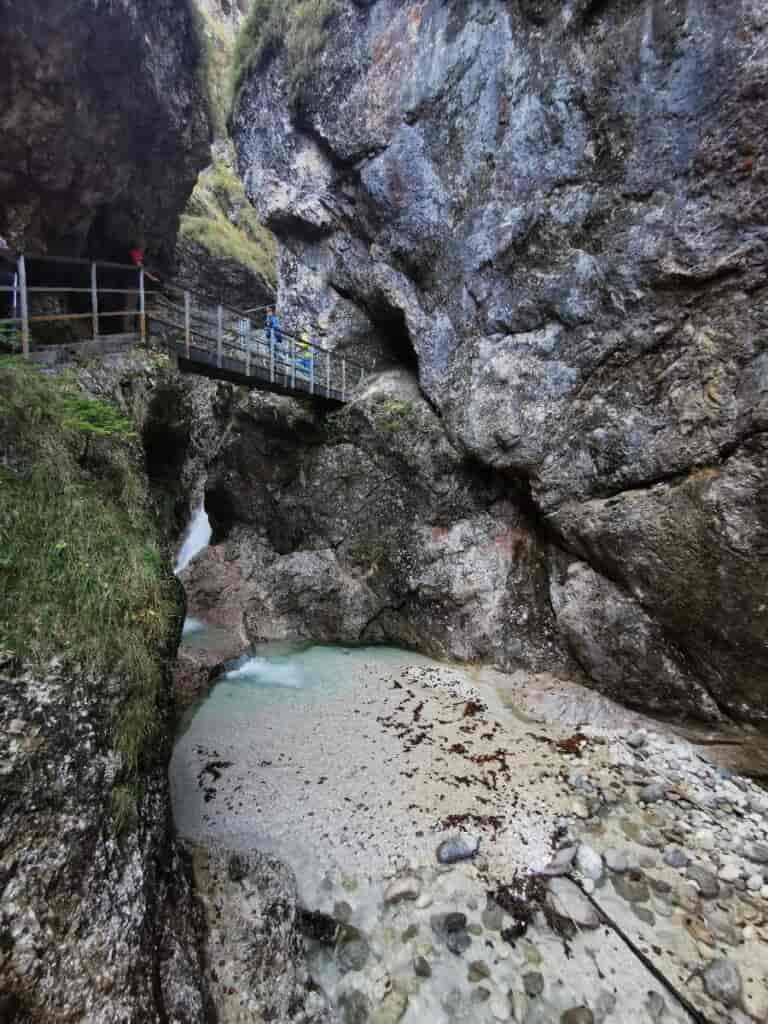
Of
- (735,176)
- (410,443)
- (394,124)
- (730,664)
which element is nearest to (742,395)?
(735,176)

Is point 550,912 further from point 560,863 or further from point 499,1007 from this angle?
point 499,1007

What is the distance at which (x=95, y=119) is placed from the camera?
9.85 metres

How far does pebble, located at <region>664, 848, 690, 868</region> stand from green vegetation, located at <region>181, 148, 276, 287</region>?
25.4 meters

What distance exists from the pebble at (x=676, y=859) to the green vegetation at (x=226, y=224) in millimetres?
25431

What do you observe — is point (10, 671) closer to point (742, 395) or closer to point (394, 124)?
point (742, 395)

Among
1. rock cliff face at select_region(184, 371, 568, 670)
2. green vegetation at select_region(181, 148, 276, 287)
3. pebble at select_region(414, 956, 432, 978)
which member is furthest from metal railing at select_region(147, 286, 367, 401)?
green vegetation at select_region(181, 148, 276, 287)

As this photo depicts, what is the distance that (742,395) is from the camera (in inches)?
241

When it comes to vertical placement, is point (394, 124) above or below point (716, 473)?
above

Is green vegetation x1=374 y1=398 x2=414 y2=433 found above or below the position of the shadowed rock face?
below

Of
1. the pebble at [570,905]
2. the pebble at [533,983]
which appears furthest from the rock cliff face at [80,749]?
the pebble at [570,905]

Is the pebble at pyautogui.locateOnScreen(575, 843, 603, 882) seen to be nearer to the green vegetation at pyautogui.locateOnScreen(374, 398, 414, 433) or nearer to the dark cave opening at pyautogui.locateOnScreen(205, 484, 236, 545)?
the green vegetation at pyautogui.locateOnScreen(374, 398, 414, 433)

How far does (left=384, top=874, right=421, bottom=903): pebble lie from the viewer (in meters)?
4.44

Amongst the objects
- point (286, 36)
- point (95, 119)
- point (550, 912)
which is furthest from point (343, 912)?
point (286, 36)

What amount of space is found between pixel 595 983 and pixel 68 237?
15654 mm
